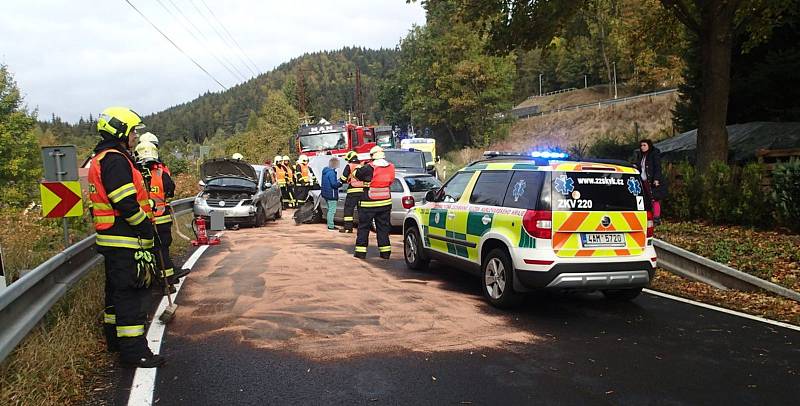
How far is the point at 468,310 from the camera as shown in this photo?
643 cm

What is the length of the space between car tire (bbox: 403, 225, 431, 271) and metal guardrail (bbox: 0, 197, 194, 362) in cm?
424

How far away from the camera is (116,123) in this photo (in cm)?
477

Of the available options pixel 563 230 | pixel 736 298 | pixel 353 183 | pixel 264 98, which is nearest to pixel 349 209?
pixel 353 183

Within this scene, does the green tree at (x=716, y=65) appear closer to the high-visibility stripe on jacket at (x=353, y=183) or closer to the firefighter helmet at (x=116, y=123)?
the high-visibility stripe on jacket at (x=353, y=183)

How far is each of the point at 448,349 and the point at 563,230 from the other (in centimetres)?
188

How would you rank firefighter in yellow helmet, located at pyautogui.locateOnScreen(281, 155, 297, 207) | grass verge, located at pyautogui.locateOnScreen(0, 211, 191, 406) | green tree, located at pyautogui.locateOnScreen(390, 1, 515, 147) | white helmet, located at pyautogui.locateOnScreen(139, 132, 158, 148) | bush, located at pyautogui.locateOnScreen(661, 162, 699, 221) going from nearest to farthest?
grass verge, located at pyautogui.locateOnScreen(0, 211, 191, 406)
white helmet, located at pyautogui.locateOnScreen(139, 132, 158, 148)
bush, located at pyautogui.locateOnScreen(661, 162, 699, 221)
firefighter in yellow helmet, located at pyautogui.locateOnScreen(281, 155, 297, 207)
green tree, located at pyautogui.locateOnScreen(390, 1, 515, 147)

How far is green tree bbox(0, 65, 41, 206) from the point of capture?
5684 cm

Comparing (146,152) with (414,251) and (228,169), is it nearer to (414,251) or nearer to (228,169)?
(414,251)

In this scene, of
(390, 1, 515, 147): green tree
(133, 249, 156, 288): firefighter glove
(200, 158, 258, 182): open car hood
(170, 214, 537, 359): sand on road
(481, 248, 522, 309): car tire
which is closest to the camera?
(133, 249, 156, 288): firefighter glove

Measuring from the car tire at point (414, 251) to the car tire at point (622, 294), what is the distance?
2.63m

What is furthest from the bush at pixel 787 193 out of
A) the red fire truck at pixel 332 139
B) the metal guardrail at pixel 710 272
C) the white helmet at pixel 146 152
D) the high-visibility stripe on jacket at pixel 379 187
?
the red fire truck at pixel 332 139

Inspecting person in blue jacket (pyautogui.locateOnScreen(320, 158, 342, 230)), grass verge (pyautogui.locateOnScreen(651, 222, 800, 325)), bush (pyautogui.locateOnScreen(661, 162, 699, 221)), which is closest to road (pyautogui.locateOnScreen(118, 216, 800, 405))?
grass verge (pyautogui.locateOnScreen(651, 222, 800, 325))

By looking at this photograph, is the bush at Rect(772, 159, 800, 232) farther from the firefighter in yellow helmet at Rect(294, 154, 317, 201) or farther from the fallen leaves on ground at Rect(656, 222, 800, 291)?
the firefighter in yellow helmet at Rect(294, 154, 317, 201)

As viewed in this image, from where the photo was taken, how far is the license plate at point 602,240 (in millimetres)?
6129
